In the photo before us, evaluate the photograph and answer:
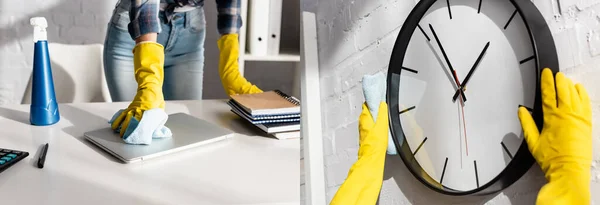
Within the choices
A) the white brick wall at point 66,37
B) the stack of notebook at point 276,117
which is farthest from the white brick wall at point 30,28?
the stack of notebook at point 276,117

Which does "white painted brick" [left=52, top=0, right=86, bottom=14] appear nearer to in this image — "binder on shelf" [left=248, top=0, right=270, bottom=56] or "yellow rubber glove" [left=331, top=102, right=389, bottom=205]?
"binder on shelf" [left=248, top=0, right=270, bottom=56]

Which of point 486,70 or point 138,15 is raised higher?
point 138,15

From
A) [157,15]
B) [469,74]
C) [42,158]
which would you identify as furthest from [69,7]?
[469,74]

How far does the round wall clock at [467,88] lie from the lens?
1.12 feet

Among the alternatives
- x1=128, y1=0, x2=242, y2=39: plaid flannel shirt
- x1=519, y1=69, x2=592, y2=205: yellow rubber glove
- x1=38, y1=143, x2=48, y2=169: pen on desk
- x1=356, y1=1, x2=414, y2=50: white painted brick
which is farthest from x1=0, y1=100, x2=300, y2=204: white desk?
x1=519, y1=69, x2=592, y2=205: yellow rubber glove

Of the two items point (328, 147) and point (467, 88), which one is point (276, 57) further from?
point (467, 88)

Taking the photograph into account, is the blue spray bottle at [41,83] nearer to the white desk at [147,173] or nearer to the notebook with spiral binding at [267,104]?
the white desk at [147,173]

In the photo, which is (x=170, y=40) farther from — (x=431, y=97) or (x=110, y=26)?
(x=431, y=97)

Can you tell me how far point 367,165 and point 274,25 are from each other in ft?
2.68

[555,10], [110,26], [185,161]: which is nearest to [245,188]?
[185,161]

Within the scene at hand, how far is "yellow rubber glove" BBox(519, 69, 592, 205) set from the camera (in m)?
0.30

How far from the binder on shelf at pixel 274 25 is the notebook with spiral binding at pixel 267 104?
0.20 meters

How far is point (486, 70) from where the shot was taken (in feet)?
1.20

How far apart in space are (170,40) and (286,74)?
1.08 ft
